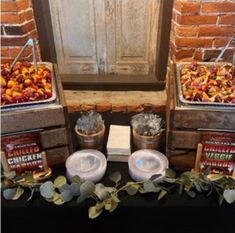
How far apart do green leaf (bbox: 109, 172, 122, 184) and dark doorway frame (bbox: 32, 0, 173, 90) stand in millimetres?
841

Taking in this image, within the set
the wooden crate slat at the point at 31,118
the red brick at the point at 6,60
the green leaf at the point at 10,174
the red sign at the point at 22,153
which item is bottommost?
the green leaf at the point at 10,174

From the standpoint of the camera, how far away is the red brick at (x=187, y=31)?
135 cm

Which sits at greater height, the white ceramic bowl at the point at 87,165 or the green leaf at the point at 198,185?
the white ceramic bowl at the point at 87,165

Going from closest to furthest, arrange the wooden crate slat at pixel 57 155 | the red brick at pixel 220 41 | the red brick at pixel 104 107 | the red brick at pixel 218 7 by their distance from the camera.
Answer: the wooden crate slat at pixel 57 155 → the red brick at pixel 218 7 → the red brick at pixel 220 41 → the red brick at pixel 104 107

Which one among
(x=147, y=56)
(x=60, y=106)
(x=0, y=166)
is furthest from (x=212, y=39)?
(x=0, y=166)

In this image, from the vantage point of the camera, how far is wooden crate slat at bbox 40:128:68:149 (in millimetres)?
912

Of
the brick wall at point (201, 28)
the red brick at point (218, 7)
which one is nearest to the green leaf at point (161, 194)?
the brick wall at point (201, 28)

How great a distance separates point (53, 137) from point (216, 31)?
0.96 metres

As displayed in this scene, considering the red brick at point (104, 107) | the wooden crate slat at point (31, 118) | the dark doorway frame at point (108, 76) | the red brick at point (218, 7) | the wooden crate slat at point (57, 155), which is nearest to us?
the wooden crate slat at point (31, 118)

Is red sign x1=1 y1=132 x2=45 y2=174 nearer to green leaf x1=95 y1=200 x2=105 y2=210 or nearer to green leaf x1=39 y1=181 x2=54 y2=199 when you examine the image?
green leaf x1=39 y1=181 x2=54 y2=199

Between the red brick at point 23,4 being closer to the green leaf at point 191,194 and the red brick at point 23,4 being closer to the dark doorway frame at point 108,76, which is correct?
the dark doorway frame at point 108,76

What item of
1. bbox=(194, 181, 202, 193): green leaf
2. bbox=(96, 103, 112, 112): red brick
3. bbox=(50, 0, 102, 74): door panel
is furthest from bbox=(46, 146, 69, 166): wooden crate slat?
bbox=(50, 0, 102, 74): door panel

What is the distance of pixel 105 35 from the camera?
1.63m

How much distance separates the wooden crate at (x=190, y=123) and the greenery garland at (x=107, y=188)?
3.4 inches
